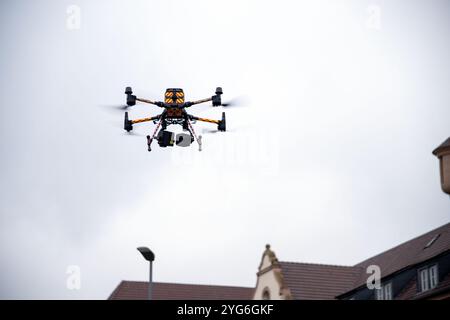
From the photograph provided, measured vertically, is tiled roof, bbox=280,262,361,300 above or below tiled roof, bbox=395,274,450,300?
above

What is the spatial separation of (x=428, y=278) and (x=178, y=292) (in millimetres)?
43199

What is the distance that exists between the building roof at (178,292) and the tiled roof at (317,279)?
18469mm

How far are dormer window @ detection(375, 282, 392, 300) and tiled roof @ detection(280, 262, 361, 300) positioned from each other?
9.67 meters

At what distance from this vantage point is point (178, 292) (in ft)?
295

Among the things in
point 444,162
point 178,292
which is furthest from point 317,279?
point 178,292

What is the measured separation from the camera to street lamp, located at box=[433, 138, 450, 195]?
2048 inches

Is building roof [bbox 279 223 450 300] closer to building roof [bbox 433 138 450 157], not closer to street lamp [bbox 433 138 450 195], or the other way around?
street lamp [bbox 433 138 450 195]

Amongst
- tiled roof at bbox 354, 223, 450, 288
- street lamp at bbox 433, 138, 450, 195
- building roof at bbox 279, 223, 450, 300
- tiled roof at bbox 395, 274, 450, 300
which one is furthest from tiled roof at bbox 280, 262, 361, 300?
street lamp at bbox 433, 138, 450, 195

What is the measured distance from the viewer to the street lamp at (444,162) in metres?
52.0

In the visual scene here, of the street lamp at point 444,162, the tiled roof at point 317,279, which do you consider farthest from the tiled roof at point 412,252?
the street lamp at point 444,162

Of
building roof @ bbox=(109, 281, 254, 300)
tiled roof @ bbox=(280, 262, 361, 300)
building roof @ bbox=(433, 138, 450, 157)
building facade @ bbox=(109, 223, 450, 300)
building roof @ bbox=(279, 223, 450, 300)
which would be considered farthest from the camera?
building roof @ bbox=(109, 281, 254, 300)

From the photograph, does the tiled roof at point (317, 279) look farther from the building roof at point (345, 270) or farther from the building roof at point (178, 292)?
the building roof at point (178, 292)
